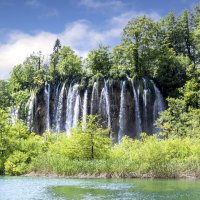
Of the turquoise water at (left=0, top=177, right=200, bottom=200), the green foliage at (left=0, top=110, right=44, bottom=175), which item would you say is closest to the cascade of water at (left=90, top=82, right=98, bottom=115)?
the green foliage at (left=0, top=110, right=44, bottom=175)

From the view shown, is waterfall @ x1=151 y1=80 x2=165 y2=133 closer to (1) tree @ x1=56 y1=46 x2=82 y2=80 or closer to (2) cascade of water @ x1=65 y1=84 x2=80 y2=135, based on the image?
(2) cascade of water @ x1=65 y1=84 x2=80 y2=135

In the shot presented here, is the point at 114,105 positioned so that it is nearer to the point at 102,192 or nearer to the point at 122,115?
the point at 122,115

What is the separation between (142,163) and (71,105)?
91.5 ft

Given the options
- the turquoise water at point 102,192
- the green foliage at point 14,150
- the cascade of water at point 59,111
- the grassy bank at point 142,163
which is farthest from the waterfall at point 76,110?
the turquoise water at point 102,192

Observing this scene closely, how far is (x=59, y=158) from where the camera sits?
38.4 metres

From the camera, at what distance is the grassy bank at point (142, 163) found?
33.5m

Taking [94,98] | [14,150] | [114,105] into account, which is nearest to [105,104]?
[114,105]

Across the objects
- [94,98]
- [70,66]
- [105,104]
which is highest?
[70,66]

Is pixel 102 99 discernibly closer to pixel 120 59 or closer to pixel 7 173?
pixel 120 59

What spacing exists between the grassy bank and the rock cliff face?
18443 millimetres

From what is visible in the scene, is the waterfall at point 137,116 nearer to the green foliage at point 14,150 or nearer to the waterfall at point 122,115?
the waterfall at point 122,115

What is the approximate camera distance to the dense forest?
36500 millimetres

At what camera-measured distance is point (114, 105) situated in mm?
59688

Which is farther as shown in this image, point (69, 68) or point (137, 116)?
point (69, 68)
